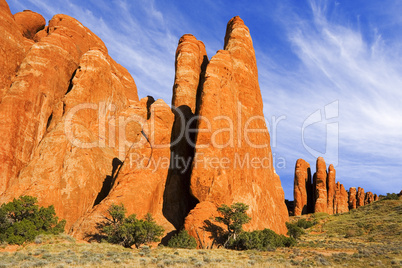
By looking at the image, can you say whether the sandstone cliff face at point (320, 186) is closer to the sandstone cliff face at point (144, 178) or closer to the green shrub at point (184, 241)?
the sandstone cliff face at point (144, 178)

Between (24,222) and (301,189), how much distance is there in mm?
74634

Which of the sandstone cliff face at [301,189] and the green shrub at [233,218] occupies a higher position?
the sandstone cliff face at [301,189]

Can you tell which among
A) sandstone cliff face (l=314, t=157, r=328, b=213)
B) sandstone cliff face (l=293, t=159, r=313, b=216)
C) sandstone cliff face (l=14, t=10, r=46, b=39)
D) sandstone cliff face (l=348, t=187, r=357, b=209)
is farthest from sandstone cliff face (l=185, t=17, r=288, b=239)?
sandstone cliff face (l=348, t=187, r=357, b=209)

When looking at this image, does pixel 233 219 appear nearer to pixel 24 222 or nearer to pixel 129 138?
pixel 24 222

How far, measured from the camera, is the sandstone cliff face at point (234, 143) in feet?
104

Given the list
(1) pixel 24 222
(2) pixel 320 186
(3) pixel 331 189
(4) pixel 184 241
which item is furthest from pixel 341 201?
(1) pixel 24 222

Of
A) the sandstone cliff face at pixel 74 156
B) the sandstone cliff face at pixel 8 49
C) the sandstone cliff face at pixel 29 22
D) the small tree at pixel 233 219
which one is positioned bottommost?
the small tree at pixel 233 219

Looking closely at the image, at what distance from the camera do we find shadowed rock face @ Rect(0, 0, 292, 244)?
3256 cm

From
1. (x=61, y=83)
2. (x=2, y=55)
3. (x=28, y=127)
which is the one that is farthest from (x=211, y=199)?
(x=2, y=55)

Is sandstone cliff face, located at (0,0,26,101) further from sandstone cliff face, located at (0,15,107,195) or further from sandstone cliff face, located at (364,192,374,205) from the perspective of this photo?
sandstone cliff face, located at (364,192,374,205)

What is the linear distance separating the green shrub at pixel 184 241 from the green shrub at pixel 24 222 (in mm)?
11175

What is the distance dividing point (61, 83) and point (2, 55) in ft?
26.7

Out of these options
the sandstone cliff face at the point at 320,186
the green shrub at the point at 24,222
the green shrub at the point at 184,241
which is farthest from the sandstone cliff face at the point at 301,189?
the green shrub at the point at 24,222

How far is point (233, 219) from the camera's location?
28.7 metres
